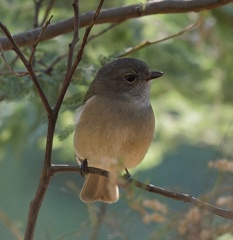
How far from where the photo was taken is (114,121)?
11.7ft

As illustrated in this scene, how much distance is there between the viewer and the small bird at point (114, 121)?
3541mm

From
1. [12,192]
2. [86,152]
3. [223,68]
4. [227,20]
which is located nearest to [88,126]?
[86,152]

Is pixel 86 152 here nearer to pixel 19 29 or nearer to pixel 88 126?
pixel 88 126

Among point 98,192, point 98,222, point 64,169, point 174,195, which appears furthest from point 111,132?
point 174,195

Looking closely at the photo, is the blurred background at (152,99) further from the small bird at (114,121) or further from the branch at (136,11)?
the branch at (136,11)

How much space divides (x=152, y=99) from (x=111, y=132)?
1.96 m

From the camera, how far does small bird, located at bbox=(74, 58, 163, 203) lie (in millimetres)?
3541

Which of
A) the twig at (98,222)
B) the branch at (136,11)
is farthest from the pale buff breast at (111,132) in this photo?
the branch at (136,11)

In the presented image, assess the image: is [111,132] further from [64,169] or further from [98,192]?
[64,169]

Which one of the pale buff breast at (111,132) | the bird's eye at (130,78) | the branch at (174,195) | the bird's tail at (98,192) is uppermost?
the bird's eye at (130,78)

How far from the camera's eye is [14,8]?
15.8 ft

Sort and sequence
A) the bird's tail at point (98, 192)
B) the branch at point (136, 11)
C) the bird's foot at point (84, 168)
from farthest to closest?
the bird's tail at point (98, 192) < the branch at point (136, 11) < the bird's foot at point (84, 168)

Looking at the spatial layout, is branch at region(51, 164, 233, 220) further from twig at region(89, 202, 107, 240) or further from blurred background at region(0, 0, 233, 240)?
blurred background at region(0, 0, 233, 240)

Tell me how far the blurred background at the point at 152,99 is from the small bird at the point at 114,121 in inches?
3.2
